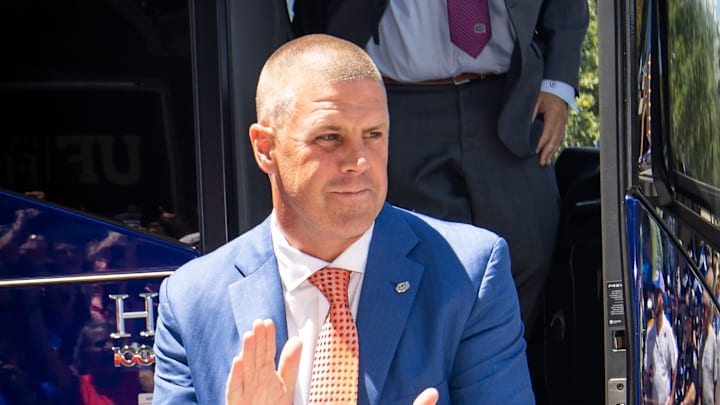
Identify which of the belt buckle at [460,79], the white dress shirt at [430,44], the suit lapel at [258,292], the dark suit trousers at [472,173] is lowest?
the suit lapel at [258,292]

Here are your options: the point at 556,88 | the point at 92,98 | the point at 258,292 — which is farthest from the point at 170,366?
the point at 556,88

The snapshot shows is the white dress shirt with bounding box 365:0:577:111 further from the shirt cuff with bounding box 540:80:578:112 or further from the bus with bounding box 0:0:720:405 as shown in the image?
the bus with bounding box 0:0:720:405

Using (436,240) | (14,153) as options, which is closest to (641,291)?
(436,240)

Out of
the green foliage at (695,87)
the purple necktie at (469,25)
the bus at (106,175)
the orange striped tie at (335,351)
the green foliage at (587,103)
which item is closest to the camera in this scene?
the green foliage at (695,87)

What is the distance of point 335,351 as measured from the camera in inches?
83.5

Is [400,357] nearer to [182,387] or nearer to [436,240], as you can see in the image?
[436,240]

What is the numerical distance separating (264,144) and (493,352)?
638 mm

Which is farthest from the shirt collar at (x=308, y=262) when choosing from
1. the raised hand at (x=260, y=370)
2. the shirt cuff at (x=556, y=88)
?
the shirt cuff at (x=556, y=88)

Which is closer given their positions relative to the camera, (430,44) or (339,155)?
(339,155)

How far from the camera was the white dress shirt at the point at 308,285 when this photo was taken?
7.20 feet

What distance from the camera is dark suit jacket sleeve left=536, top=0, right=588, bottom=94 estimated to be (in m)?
3.26

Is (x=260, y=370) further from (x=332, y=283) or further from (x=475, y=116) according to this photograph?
(x=475, y=116)

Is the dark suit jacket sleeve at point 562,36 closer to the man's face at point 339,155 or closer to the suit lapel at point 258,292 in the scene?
the man's face at point 339,155

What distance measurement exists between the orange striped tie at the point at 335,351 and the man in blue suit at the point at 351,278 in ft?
0.07
